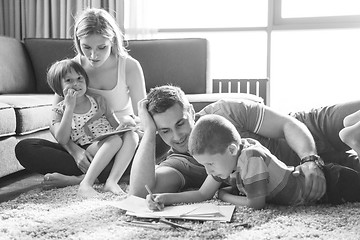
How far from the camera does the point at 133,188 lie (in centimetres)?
187

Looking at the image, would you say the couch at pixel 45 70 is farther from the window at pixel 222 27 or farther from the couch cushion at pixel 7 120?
the window at pixel 222 27

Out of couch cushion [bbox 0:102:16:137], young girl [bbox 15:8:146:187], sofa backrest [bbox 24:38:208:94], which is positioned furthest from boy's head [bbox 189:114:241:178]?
sofa backrest [bbox 24:38:208:94]

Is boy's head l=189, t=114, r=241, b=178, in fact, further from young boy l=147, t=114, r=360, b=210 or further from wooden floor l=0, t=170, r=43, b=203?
wooden floor l=0, t=170, r=43, b=203

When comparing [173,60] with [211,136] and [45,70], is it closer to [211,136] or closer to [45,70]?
[45,70]

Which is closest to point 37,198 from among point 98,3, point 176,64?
point 176,64

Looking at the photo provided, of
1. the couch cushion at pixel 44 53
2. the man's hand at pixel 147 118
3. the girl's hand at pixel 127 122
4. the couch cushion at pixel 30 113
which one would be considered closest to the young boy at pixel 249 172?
the man's hand at pixel 147 118

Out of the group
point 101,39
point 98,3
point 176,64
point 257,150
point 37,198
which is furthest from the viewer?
point 98,3

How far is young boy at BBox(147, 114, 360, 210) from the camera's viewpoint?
5.18ft

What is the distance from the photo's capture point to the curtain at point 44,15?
4.59m

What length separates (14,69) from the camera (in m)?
3.56

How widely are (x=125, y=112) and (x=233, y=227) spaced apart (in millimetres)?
1161

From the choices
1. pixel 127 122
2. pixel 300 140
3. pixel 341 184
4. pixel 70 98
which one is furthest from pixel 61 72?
pixel 341 184

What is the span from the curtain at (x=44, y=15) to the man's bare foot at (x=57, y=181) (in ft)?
8.38

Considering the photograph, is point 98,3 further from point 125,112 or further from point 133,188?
point 133,188
